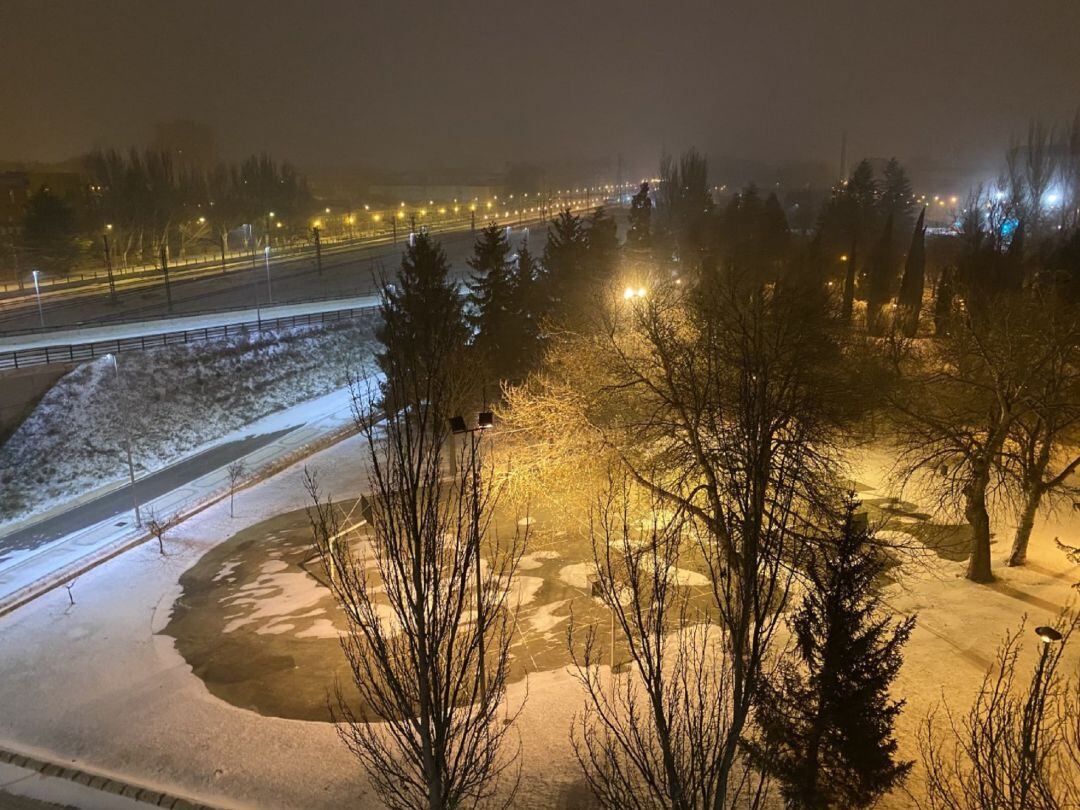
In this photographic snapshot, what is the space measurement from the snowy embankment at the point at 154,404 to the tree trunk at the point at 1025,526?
21762 millimetres

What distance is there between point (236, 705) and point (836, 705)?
11.5 meters

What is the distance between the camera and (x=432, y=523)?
657 centimetres

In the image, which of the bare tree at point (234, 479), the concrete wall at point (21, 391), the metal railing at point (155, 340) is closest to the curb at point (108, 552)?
the bare tree at point (234, 479)

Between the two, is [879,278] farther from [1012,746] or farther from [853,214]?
[1012,746]

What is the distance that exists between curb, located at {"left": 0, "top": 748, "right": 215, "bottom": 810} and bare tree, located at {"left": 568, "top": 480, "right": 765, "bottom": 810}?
655 cm

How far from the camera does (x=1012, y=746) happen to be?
714 cm

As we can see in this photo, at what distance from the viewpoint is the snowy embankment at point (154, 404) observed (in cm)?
3072

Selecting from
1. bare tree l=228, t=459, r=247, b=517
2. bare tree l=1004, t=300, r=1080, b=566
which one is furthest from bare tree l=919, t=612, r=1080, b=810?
bare tree l=228, t=459, r=247, b=517

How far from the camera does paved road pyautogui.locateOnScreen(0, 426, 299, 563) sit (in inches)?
1008

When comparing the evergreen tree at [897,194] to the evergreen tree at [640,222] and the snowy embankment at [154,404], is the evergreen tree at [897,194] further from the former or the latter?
the snowy embankment at [154,404]

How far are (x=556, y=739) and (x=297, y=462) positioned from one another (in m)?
21.7

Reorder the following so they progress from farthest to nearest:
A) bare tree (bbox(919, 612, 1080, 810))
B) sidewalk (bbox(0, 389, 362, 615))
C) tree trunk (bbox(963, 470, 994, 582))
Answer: sidewalk (bbox(0, 389, 362, 615)) < tree trunk (bbox(963, 470, 994, 582)) < bare tree (bbox(919, 612, 1080, 810))

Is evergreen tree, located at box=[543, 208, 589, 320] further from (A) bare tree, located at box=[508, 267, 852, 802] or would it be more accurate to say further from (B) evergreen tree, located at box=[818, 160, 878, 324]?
(B) evergreen tree, located at box=[818, 160, 878, 324]

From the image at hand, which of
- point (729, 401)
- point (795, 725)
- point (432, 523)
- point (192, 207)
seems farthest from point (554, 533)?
point (192, 207)
